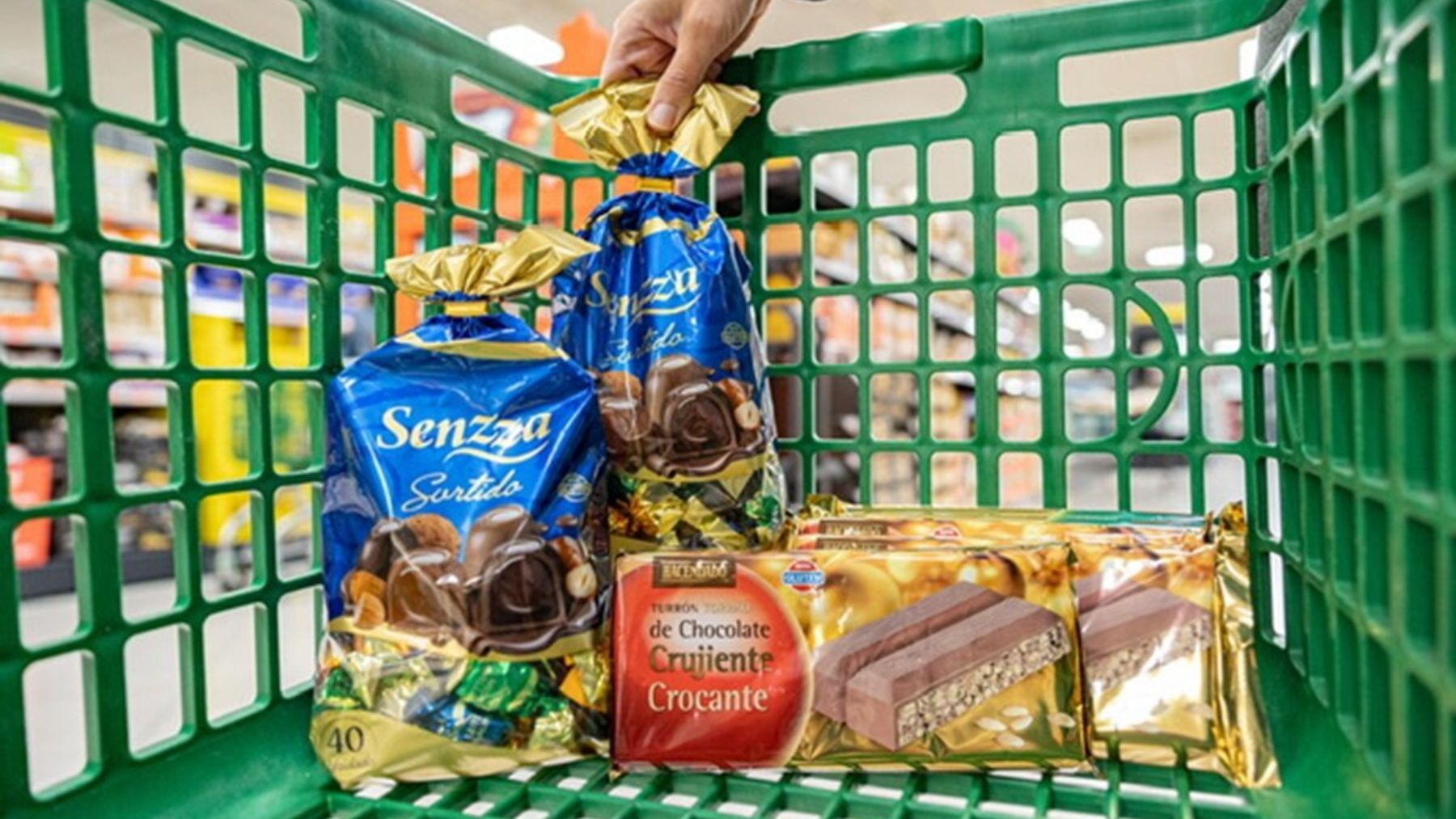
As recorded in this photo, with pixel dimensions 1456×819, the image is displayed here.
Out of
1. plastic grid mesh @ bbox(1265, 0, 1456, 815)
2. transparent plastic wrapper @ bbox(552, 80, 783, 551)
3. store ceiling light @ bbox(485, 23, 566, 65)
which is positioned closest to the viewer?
plastic grid mesh @ bbox(1265, 0, 1456, 815)

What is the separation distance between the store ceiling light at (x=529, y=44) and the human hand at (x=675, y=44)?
11.7 ft

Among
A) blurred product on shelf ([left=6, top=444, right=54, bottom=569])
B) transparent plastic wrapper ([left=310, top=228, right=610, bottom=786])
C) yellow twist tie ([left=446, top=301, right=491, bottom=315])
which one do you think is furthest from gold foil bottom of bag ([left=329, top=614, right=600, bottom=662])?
blurred product on shelf ([left=6, top=444, right=54, bottom=569])

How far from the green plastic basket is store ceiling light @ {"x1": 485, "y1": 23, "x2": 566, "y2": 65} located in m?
3.63

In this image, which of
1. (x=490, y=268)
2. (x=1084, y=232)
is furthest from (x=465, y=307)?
(x=1084, y=232)

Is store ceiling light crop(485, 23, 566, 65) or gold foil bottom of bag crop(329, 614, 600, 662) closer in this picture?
gold foil bottom of bag crop(329, 614, 600, 662)

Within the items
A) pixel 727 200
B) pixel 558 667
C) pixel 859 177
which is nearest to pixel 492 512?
pixel 558 667

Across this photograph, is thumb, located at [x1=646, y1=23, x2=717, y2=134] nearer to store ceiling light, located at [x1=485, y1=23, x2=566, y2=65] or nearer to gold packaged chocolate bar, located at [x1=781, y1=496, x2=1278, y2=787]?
gold packaged chocolate bar, located at [x1=781, y1=496, x2=1278, y2=787]

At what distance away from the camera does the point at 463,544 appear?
0.76 metres

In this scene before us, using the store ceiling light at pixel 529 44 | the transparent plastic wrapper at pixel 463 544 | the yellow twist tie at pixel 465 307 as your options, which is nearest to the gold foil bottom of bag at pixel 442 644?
the transparent plastic wrapper at pixel 463 544

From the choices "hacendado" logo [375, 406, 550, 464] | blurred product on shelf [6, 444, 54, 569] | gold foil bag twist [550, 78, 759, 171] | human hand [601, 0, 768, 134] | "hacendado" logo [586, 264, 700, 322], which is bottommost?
blurred product on shelf [6, 444, 54, 569]

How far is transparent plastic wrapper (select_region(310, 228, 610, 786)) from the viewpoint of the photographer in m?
0.74

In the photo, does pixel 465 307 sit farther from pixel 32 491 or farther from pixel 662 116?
pixel 32 491

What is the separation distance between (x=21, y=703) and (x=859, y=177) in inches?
31.3

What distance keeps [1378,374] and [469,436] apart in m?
0.59
